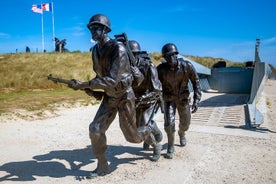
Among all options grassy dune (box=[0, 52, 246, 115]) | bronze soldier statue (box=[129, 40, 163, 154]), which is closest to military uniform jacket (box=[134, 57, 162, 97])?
bronze soldier statue (box=[129, 40, 163, 154])

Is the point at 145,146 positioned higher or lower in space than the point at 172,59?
lower

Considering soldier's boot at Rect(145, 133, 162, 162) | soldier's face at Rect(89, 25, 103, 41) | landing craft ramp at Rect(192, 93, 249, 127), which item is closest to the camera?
soldier's face at Rect(89, 25, 103, 41)

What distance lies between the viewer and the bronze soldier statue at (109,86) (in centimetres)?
395

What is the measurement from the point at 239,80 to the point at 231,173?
16.8m

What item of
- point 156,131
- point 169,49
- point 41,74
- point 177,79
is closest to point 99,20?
point 169,49

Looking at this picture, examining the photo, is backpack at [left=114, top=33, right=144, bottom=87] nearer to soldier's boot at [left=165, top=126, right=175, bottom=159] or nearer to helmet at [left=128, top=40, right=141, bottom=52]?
helmet at [left=128, top=40, right=141, bottom=52]

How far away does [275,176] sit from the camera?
4.51 meters

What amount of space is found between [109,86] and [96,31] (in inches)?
34.9

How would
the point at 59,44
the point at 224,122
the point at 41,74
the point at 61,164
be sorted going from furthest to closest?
the point at 59,44, the point at 41,74, the point at 224,122, the point at 61,164

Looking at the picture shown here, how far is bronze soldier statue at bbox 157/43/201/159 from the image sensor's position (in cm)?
545

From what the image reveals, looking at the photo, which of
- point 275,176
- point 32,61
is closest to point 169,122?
point 275,176

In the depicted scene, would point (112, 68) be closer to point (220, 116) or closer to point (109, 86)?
point (109, 86)

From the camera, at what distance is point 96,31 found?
4.06 meters

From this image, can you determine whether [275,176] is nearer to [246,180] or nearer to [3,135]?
[246,180]
